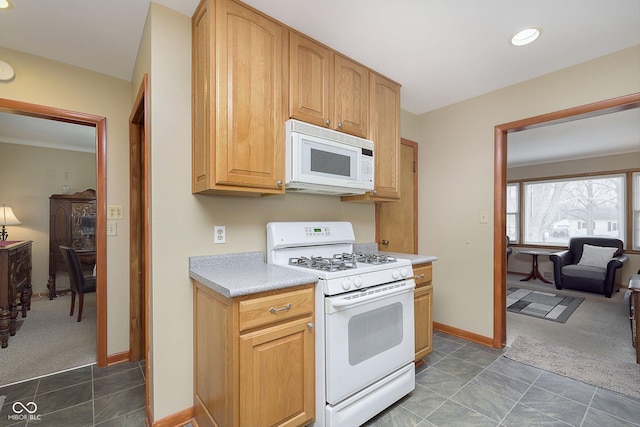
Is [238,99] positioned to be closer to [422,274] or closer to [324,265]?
[324,265]

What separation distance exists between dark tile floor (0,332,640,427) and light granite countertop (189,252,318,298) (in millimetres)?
973

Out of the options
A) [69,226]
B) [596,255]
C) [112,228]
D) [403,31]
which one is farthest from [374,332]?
[596,255]

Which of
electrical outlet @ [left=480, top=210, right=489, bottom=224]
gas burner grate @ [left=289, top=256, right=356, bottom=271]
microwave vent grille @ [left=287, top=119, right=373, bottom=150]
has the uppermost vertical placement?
microwave vent grille @ [left=287, top=119, right=373, bottom=150]

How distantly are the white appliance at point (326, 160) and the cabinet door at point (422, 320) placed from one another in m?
0.93

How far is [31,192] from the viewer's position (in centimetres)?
447

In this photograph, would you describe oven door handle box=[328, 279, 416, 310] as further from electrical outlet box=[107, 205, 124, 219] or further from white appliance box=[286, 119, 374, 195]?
electrical outlet box=[107, 205, 124, 219]

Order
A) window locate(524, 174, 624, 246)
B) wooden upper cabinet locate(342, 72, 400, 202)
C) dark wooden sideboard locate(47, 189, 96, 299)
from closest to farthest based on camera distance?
wooden upper cabinet locate(342, 72, 400, 202) → dark wooden sideboard locate(47, 189, 96, 299) → window locate(524, 174, 624, 246)

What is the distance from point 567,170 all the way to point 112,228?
24.3 feet

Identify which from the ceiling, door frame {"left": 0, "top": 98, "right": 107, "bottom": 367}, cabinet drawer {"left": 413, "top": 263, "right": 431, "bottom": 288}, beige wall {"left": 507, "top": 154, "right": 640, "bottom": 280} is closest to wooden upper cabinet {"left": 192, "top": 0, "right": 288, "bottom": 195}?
the ceiling

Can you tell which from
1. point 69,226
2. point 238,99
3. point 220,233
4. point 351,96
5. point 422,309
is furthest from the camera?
point 69,226

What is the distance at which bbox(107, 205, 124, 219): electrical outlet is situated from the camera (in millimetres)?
2427

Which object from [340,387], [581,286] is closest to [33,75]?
[340,387]

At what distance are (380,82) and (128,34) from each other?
183 cm

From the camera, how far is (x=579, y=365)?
242 cm
